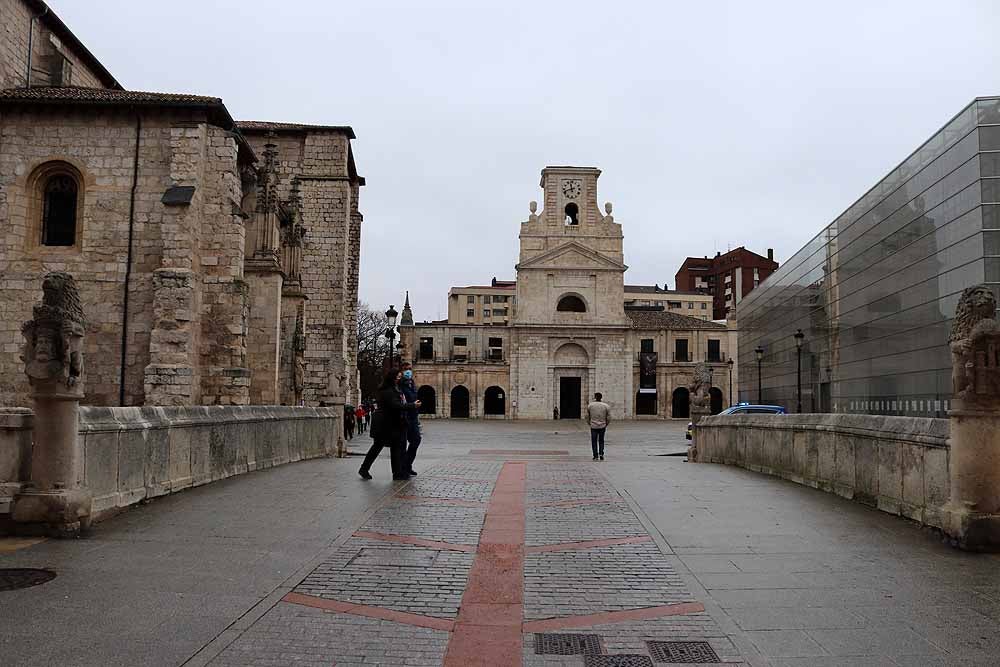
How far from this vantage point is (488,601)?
18.1 feet

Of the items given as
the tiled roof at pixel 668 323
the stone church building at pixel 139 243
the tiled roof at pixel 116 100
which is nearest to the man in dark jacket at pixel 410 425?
the stone church building at pixel 139 243

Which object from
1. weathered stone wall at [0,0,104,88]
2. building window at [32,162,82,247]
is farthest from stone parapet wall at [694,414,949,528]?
weathered stone wall at [0,0,104,88]

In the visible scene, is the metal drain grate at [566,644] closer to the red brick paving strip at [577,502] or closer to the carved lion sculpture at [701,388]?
the red brick paving strip at [577,502]

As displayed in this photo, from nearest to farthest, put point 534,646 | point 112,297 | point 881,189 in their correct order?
1. point 534,646
2. point 112,297
3. point 881,189

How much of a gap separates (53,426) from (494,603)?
14.1ft

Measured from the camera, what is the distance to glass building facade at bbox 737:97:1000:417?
87.9 feet

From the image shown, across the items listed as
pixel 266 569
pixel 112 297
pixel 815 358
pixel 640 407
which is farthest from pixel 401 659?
pixel 640 407

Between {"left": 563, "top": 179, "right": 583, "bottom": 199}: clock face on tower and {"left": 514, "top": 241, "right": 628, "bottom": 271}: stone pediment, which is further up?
{"left": 563, "top": 179, "right": 583, "bottom": 199}: clock face on tower

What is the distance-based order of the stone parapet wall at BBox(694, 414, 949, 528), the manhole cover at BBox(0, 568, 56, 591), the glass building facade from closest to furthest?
the manhole cover at BBox(0, 568, 56, 591) → the stone parapet wall at BBox(694, 414, 949, 528) → the glass building facade

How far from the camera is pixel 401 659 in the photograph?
4305mm

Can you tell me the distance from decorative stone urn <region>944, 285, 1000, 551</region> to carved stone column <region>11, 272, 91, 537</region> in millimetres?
7399

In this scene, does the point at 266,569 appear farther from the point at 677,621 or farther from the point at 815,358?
the point at 815,358

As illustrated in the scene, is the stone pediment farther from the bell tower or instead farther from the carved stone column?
the carved stone column

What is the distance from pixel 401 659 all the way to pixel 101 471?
16.8ft
